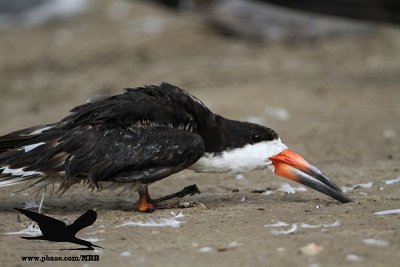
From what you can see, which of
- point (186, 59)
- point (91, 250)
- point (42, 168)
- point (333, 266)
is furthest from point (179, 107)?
point (186, 59)

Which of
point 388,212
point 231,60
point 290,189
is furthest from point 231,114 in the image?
point 388,212

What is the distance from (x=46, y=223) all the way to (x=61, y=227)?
174 millimetres

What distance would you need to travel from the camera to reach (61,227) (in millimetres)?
4609

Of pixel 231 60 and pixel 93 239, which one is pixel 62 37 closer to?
pixel 231 60

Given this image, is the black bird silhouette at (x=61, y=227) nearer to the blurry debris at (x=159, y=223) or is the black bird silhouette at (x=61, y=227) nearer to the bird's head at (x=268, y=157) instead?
the blurry debris at (x=159, y=223)

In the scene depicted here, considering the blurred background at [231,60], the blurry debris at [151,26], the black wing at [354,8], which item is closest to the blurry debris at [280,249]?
the blurred background at [231,60]

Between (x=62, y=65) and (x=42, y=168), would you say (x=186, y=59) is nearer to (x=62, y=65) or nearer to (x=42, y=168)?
(x=62, y=65)

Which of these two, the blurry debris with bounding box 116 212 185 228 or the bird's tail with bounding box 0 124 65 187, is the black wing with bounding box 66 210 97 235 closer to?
the blurry debris with bounding box 116 212 185 228

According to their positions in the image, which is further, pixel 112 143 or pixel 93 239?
pixel 112 143

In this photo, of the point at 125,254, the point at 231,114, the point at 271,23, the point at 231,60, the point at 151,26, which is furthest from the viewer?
the point at 151,26

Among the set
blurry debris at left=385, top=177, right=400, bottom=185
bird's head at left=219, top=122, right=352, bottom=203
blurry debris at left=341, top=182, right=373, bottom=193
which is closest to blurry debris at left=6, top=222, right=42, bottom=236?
bird's head at left=219, top=122, right=352, bottom=203

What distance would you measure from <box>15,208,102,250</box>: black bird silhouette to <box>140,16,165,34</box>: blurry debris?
8950 millimetres

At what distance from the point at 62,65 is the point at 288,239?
9.08 m

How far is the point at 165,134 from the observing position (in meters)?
4.96
